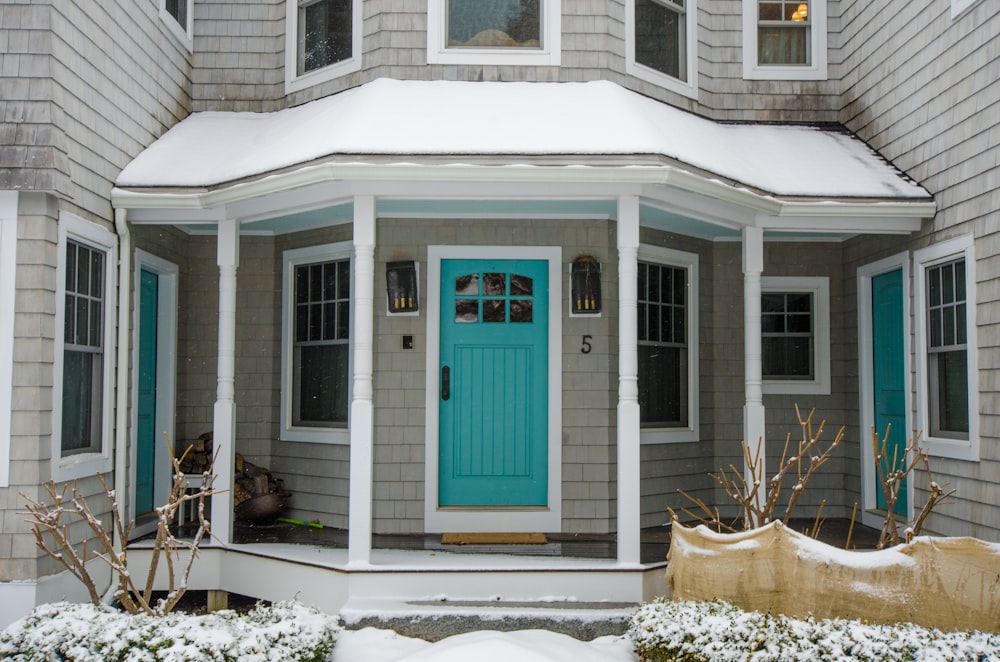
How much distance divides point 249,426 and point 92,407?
171 cm

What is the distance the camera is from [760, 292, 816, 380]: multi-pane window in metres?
8.00

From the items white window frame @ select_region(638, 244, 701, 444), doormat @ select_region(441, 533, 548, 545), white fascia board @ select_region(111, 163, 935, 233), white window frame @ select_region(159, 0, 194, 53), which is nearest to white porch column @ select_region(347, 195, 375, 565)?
white fascia board @ select_region(111, 163, 935, 233)

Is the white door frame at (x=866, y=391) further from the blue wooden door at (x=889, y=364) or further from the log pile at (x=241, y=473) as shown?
the log pile at (x=241, y=473)


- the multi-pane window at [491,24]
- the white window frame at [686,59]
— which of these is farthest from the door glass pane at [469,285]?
the white window frame at [686,59]

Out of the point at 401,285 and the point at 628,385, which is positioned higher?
the point at 401,285

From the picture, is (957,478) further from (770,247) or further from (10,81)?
(10,81)

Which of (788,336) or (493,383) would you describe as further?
(788,336)

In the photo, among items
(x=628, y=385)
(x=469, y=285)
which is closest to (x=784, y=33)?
(x=469, y=285)

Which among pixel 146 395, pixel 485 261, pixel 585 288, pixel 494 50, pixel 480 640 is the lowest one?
pixel 480 640

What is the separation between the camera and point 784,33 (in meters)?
8.07

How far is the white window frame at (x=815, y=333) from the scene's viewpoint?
7.92 m

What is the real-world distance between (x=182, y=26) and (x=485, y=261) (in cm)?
337

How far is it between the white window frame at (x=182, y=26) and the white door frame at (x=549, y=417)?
2.85m

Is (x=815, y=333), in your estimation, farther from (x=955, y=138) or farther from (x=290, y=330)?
(x=290, y=330)
